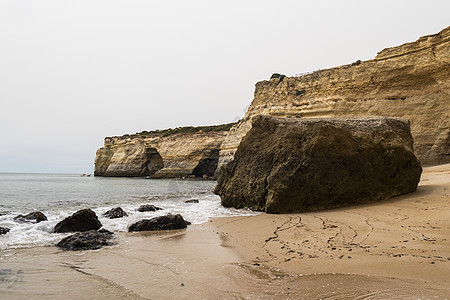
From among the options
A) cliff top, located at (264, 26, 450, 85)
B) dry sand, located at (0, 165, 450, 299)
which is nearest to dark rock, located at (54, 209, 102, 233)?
dry sand, located at (0, 165, 450, 299)

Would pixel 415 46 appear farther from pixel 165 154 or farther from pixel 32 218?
pixel 165 154

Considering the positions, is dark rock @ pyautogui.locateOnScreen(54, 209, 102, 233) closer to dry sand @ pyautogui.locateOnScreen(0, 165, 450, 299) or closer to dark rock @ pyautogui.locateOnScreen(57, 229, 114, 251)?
dry sand @ pyautogui.locateOnScreen(0, 165, 450, 299)

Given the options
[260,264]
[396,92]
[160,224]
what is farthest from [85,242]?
[396,92]

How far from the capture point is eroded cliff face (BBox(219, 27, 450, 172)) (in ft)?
66.8

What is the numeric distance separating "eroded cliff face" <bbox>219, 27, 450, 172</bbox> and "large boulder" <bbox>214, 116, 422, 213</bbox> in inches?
559

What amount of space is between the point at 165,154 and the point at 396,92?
103 ft

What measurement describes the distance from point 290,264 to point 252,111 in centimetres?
3259

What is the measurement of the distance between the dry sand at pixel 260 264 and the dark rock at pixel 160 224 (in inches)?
16.3

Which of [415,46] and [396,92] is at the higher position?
[415,46]

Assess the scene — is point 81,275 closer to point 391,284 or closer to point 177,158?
point 391,284

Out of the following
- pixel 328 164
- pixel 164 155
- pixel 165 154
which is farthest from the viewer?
pixel 164 155

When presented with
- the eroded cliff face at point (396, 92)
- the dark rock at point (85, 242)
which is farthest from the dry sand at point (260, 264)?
the eroded cliff face at point (396, 92)

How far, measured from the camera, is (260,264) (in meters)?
3.62

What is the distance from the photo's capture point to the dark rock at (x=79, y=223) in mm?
6359
